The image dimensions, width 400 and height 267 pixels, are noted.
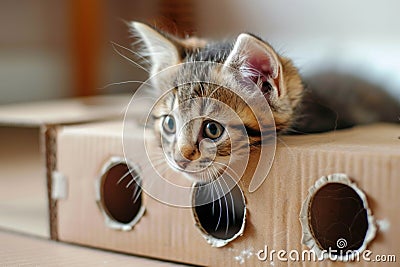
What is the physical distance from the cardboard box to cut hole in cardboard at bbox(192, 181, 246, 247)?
0.39 m

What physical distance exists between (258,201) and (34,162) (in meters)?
1.46

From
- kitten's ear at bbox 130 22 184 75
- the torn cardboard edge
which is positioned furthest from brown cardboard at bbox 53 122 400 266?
kitten's ear at bbox 130 22 184 75

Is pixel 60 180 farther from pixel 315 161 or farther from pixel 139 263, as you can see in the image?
pixel 315 161

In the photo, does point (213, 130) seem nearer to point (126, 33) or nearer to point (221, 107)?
point (221, 107)

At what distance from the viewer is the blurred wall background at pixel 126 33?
249 cm

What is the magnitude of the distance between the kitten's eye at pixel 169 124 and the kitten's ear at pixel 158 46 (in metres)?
0.14

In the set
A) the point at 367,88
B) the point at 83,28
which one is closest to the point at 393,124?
the point at 367,88

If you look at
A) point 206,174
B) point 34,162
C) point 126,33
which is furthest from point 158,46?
point 126,33

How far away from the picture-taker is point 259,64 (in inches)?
43.9

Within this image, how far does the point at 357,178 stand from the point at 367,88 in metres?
1.09

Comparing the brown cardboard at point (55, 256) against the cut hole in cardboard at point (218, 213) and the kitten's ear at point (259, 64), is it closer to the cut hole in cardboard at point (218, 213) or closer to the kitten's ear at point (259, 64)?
the cut hole in cardboard at point (218, 213)

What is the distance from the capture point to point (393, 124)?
5.48 ft

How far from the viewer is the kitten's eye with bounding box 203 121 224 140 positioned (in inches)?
44.1

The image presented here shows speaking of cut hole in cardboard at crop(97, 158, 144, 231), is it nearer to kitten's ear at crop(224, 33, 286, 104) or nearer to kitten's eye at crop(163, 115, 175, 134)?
kitten's eye at crop(163, 115, 175, 134)
